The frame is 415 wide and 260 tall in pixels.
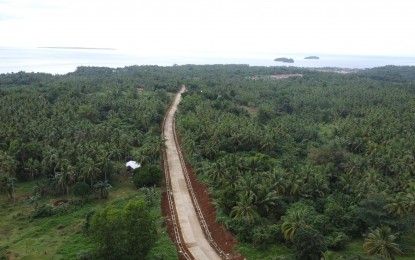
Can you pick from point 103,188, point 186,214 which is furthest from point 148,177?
point 186,214

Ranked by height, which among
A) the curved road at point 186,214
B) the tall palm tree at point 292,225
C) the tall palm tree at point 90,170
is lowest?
the curved road at point 186,214

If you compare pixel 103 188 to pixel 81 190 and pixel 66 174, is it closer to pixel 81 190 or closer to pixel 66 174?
pixel 81 190

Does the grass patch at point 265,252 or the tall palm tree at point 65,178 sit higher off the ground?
the tall palm tree at point 65,178

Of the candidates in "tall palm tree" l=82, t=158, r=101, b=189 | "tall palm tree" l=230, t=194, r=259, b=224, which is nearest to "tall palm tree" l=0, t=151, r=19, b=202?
"tall palm tree" l=82, t=158, r=101, b=189

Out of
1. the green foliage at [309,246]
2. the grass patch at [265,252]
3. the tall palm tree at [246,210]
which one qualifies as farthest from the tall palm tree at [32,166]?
the green foliage at [309,246]

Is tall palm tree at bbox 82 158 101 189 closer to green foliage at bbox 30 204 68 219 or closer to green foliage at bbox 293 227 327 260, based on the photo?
green foliage at bbox 30 204 68 219

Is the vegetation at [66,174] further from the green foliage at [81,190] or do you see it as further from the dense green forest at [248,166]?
the dense green forest at [248,166]
